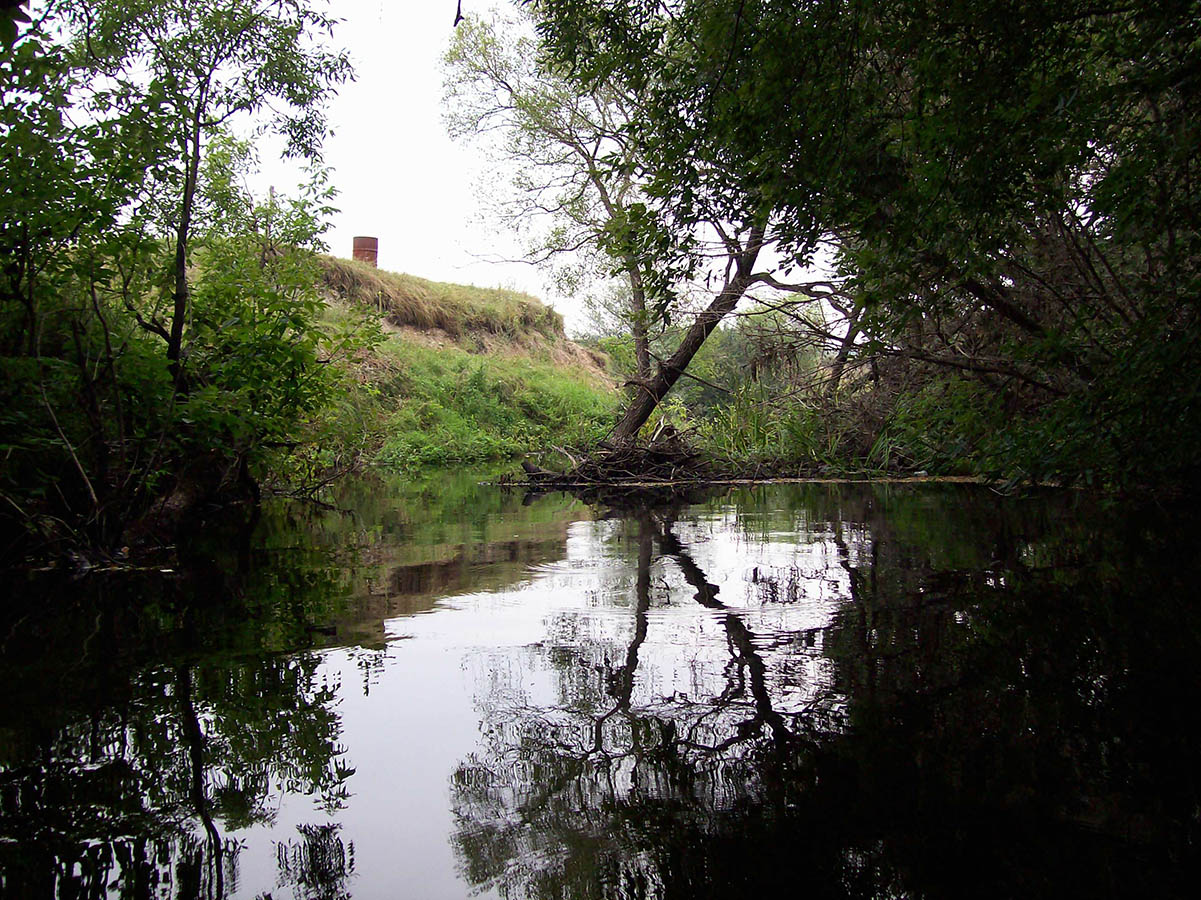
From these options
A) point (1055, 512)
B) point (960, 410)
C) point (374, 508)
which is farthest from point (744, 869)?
point (374, 508)

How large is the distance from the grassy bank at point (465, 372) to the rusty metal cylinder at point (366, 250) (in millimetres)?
972

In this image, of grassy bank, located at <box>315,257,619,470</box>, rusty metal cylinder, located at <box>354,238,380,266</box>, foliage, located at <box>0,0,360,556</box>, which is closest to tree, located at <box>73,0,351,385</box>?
foliage, located at <box>0,0,360,556</box>

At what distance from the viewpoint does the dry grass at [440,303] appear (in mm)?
26297

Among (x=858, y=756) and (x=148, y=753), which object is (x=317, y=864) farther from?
(x=858, y=756)

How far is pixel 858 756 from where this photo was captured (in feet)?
6.26

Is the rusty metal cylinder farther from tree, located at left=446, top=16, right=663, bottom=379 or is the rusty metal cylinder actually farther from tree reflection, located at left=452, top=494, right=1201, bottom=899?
tree reflection, located at left=452, top=494, right=1201, bottom=899

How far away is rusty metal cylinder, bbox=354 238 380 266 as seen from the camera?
28.8m

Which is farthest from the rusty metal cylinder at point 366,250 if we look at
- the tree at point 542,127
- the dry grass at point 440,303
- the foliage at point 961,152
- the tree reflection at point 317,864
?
the tree reflection at point 317,864

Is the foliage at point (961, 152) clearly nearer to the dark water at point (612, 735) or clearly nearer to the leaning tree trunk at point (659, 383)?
the dark water at point (612, 735)

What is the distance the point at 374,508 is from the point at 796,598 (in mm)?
6186

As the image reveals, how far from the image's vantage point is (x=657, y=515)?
306 inches

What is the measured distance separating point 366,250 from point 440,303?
309cm

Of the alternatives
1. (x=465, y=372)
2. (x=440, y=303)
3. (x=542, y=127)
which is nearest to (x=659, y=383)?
(x=542, y=127)

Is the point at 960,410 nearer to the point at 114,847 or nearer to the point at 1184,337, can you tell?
the point at 1184,337
